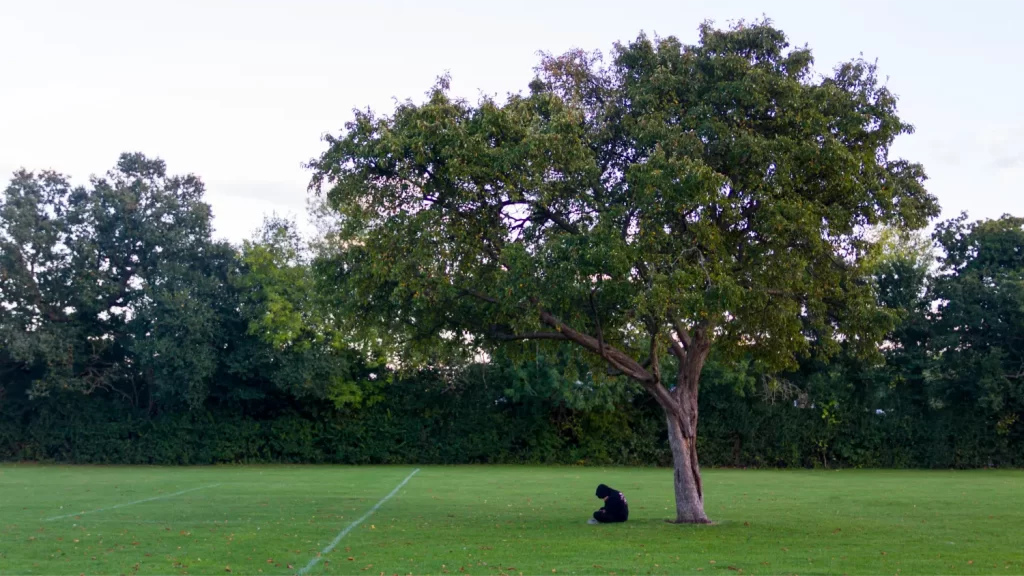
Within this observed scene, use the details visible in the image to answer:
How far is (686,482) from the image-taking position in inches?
724

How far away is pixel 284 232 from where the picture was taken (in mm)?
43969

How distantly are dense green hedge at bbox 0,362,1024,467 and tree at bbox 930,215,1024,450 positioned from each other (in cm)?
180

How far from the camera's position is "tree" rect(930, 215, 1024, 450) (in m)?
40.5

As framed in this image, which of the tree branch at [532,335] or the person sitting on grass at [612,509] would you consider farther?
the person sitting on grass at [612,509]

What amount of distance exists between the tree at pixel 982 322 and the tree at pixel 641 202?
1000 inches

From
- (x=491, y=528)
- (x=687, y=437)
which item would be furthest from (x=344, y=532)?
(x=687, y=437)

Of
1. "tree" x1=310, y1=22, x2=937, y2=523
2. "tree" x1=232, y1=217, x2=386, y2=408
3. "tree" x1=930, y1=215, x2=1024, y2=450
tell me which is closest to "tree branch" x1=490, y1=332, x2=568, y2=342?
→ "tree" x1=310, y1=22, x2=937, y2=523

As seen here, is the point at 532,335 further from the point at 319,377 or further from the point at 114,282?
the point at 114,282

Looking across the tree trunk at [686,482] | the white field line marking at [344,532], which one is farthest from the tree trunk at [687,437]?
the white field line marking at [344,532]

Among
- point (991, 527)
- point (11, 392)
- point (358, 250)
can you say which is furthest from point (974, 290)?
point (11, 392)

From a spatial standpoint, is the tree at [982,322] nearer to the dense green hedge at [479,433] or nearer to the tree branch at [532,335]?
the dense green hedge at [479,433]

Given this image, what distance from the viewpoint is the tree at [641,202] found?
16.2 m

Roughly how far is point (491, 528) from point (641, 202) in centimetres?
684

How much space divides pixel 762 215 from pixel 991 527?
7547 mm
